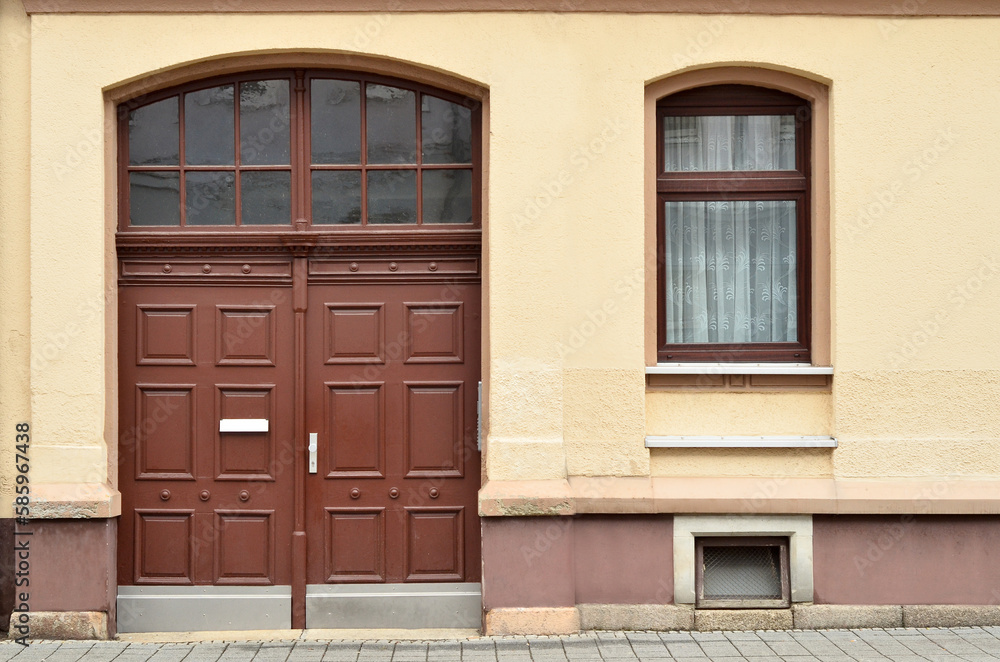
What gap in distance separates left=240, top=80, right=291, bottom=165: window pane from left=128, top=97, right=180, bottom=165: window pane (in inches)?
19.5

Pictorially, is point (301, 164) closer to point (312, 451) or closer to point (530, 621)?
point (312, 451)

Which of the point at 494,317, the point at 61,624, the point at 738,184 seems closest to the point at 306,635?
the point at 61,624

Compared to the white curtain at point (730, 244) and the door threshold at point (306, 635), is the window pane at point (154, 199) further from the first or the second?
the white curtain at point (730, 244)

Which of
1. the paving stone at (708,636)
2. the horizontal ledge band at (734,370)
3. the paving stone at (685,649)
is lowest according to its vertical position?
the paving stone at (708,636)

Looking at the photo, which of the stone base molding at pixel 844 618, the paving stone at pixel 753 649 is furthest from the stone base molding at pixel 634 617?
the stone base molding at pixel 844 618

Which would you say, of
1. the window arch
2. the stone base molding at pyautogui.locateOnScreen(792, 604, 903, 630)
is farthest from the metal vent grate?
the window arch

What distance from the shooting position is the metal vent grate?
707cm

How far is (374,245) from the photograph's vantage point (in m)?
7.13

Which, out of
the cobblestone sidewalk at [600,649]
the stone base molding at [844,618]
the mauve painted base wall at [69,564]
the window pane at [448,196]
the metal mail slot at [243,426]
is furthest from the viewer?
the window pane at [448,196]

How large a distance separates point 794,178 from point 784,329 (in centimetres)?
110

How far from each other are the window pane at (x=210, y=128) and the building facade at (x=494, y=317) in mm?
22

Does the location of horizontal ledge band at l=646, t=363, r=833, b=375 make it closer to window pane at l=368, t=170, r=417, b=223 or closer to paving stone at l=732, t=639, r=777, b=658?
paving stone at l=732, t=639, r=777, b=658

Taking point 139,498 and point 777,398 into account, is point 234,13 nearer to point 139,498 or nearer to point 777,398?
point 139,498

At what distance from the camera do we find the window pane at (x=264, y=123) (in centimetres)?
718
